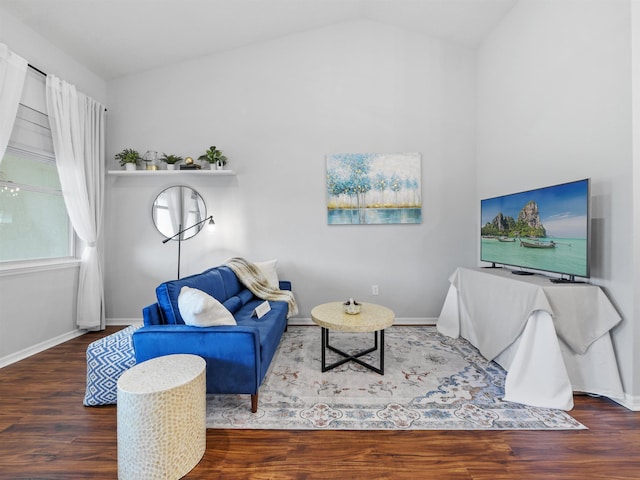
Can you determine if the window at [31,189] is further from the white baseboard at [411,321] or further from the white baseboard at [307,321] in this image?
the white baseboard at [411,321]

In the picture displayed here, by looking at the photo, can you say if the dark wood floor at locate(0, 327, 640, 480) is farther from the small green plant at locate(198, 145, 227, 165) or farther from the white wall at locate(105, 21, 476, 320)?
the small green plant at locate(198, 145, 227, 165)

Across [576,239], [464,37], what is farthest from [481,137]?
[576,239]

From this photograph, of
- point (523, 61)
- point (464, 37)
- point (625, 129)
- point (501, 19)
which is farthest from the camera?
point (464, 37)

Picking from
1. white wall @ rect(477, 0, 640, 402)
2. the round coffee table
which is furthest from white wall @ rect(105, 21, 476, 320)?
the round coffee table

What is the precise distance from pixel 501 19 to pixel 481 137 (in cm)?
119

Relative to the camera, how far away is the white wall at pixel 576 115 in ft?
6.13

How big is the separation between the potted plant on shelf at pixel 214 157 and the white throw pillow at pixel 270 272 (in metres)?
1.28

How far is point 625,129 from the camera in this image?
73.3 inches

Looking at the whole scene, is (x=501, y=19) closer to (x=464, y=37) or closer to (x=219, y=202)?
(x=464, y=37)

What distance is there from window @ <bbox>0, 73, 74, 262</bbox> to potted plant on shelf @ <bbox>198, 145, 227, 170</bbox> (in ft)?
4.81

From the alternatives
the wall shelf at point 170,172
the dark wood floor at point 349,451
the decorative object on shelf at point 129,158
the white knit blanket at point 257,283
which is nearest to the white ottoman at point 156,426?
the dark wood floor at point 349,451

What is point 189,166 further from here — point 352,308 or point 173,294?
point 352,308

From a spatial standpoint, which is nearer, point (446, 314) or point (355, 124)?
point (446, 314)

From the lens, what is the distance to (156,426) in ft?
4.25
